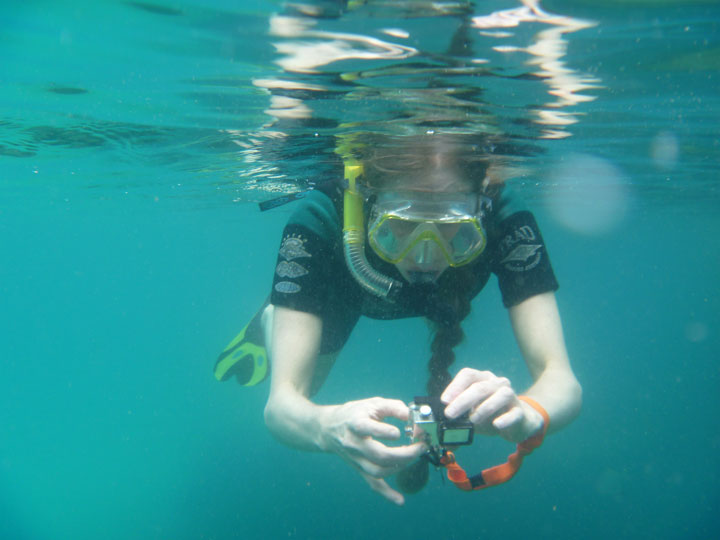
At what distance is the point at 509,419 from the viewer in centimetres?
277

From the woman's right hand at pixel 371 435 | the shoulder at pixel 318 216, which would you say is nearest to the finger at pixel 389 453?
the woman's right hand at pixel 371 435

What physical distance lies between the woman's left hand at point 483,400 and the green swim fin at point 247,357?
20.1ft

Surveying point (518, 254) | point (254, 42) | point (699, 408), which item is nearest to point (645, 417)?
point (699, 408)

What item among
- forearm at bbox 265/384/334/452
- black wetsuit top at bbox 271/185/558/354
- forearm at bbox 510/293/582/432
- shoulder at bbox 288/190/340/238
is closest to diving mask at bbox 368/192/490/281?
black wetsuit top at bbox 271/185/558/354

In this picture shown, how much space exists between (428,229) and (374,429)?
→ 197cm

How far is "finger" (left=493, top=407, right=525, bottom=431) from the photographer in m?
2.76

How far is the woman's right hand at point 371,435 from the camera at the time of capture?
2615mm

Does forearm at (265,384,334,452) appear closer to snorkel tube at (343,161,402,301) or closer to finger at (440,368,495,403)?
finger at (440,368,495,403)

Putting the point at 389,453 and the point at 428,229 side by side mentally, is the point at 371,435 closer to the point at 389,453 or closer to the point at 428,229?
the point at 389,453

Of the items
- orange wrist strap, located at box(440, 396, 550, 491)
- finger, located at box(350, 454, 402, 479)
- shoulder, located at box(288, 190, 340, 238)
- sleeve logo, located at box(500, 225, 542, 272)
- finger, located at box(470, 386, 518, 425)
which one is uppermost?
shoulder, located at box(288, 190, 340, 238)

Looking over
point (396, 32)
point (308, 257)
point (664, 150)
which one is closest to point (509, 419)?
point (308, 257)

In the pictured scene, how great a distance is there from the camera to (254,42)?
4703mm

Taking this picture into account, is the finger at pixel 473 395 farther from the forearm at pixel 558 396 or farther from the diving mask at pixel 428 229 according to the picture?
the diving mask at pixel 428 229

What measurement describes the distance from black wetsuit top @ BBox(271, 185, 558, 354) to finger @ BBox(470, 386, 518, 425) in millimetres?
1575
